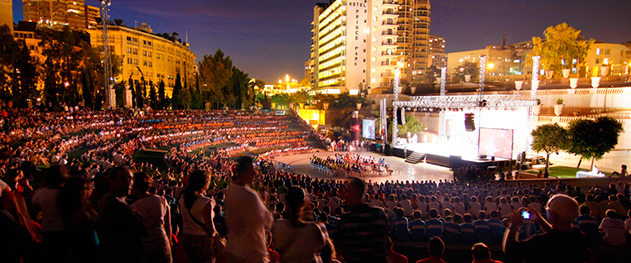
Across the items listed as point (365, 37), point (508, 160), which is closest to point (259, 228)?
point (508, 160)

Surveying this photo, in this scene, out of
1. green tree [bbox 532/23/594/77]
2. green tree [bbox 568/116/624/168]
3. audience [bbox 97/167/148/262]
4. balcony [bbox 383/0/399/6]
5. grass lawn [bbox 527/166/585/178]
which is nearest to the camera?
audience [bbox 97/167/148/262]

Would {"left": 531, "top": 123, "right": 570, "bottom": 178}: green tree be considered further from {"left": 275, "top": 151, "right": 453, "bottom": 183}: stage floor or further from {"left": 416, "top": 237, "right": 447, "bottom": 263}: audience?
{"left": 416, "top": 237, "right": 447, "bottom": 263}: audience

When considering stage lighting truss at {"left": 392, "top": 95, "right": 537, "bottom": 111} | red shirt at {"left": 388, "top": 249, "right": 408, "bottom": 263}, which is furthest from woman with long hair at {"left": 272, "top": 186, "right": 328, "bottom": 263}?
stage lighting truss at {"left": 392, "top": 95, "right": 537, "bottom": 111}

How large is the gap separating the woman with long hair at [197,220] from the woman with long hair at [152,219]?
232 mm

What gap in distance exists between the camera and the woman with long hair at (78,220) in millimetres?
3322

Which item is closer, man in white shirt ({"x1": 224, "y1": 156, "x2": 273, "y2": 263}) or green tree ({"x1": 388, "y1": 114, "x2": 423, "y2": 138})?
man in white shirt ({"x1": 224, "y1": 156, "x2": 273, "y2": 263})

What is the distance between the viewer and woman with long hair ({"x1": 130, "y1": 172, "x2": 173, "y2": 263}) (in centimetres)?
355

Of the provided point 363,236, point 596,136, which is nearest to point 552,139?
point 596,136

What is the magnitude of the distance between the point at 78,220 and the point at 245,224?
5.57 ft

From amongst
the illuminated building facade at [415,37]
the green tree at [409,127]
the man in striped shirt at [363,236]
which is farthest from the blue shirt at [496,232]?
the illuminated building facade at [415,37]

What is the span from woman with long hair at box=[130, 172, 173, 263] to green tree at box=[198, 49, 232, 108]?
53142mm

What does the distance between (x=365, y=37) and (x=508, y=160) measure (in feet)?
177

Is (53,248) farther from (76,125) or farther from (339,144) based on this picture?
(339,144)

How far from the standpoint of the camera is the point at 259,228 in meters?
3.03
